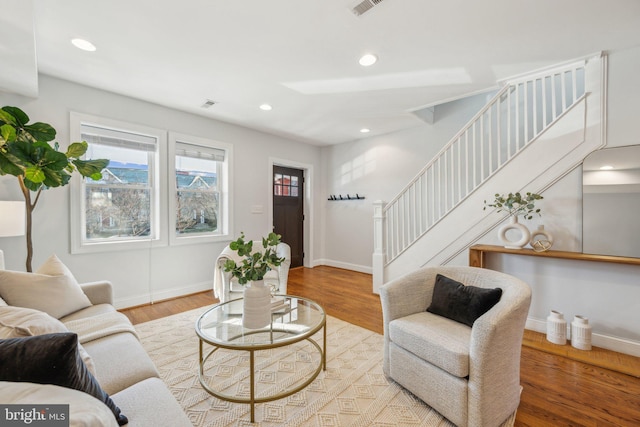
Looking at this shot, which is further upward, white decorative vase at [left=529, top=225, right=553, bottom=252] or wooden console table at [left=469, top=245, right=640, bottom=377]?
white decorative vase at [left=529, top=225, right=553, bottom=252]

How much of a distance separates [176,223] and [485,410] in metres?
3.77

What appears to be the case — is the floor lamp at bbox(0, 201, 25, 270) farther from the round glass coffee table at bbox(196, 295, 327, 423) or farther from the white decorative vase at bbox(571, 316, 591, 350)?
the white decorative vase at bbox(571, 316, 591, 350)

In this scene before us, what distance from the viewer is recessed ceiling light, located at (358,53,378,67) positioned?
241 cm

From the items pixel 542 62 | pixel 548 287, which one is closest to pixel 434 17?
pixel 542 62

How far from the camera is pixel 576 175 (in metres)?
2.49

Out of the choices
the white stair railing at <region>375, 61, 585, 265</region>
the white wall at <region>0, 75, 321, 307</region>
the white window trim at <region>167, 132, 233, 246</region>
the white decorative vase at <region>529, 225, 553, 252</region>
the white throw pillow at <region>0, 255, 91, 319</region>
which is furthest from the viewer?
the white window trim at <region>167, 132, 233, 246</region>

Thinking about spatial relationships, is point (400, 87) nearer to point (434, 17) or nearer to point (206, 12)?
point (434, 17)

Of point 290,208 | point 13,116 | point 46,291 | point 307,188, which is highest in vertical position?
point 13,116

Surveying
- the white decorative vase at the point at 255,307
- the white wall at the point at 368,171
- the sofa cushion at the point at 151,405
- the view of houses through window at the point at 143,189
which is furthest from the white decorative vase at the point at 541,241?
the view of houses through window at the point at 143,189

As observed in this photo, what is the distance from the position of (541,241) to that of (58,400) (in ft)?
11.1

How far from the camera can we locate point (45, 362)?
2.57ft

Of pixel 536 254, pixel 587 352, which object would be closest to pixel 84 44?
pixel 536 254

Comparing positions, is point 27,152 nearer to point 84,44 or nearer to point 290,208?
point 84,44

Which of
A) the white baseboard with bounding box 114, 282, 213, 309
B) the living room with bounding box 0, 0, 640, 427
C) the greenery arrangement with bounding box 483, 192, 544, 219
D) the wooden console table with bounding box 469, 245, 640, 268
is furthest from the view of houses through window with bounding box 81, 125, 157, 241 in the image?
the greenery arrangement with bounding box 483, 192, 544, 219
